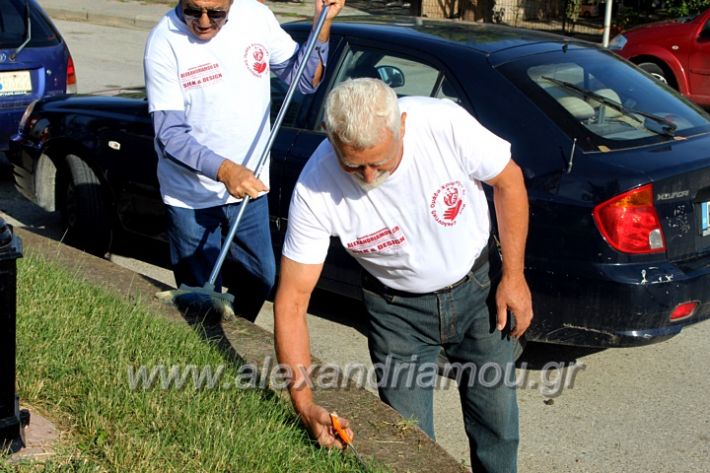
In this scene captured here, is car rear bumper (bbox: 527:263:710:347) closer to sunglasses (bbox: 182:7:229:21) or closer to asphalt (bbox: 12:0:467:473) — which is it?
asphalt (bbox: 12:0:467:473)

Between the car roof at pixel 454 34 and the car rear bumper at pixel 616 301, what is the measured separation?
1.29m

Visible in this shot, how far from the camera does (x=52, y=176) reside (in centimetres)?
689

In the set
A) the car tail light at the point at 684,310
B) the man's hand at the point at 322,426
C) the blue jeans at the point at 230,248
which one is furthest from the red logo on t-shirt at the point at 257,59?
the car tail light at the point at 684,310

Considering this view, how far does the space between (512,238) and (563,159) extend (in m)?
1.49

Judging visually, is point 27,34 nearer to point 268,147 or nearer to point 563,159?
point 268,147

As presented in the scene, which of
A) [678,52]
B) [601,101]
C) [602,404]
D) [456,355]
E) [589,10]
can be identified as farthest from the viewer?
[589,10]

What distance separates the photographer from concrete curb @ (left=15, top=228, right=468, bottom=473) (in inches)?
130

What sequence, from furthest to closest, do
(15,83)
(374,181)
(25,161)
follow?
(15,83) < (25,161) < (374,181)

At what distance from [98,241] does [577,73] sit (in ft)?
10.0

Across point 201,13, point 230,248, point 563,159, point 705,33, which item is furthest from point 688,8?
point 201,13

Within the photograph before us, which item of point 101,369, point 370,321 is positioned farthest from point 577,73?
point 101,369

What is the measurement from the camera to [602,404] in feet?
16.1

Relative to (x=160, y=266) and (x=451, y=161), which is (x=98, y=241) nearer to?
(x=160, y=266)

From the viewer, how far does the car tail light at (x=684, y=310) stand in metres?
4.65
